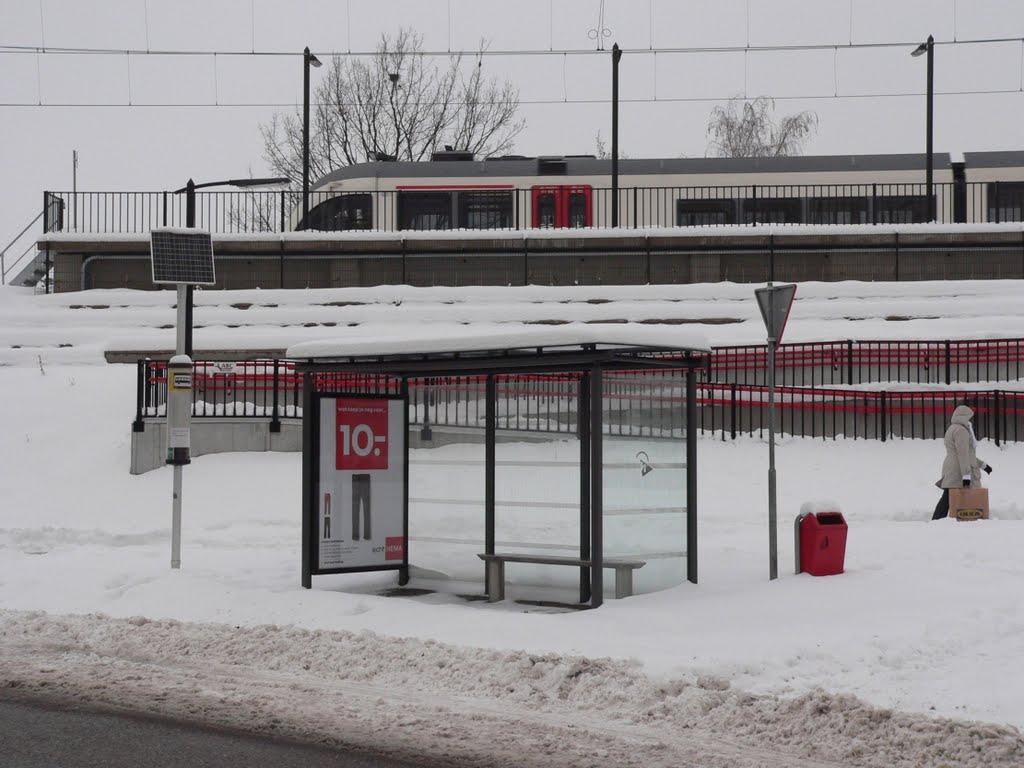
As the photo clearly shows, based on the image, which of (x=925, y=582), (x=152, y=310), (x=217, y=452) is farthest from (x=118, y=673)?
(x=152, y=310)

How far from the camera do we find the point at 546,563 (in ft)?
33.3

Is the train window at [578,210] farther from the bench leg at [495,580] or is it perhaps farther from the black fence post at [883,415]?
the bench leg at [495,580]

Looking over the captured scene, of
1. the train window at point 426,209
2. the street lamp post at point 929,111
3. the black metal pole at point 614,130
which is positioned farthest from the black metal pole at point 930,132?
the train window at point 426,209

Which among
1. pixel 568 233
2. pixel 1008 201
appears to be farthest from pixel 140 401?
pixel 1008 201

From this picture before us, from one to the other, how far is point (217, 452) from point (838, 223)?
20.9m

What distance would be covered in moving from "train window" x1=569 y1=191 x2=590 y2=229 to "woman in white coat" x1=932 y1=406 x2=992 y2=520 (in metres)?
20.9

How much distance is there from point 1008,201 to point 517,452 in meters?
26.9

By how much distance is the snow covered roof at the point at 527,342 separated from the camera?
30.5ft

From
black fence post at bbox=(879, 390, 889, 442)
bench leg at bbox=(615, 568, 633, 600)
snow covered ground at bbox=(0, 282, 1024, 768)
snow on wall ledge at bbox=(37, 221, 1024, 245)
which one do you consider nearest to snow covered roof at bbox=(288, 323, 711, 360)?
snow covered ground at bbox=(0, 282, 1024, 768)

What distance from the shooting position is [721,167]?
111 ft

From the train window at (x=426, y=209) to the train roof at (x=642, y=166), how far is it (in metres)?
0.56

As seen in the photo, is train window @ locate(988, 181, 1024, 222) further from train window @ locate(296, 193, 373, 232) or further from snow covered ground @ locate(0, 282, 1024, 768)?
train window @ locate(296, 193, 373, 232)

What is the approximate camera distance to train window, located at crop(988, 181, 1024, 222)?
108ft

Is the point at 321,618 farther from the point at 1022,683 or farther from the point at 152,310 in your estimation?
the point at 152,310
